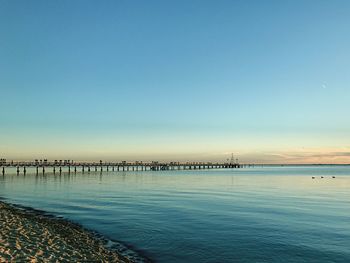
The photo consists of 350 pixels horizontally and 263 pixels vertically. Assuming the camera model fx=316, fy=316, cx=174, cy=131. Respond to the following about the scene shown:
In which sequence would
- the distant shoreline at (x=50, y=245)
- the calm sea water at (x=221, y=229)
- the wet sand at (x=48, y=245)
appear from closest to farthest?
1. the wet sand at (x=48, y=245)
2. the distant shoreline at (x=50, y=245)
3. the calm sea water at (x=221, y=229)

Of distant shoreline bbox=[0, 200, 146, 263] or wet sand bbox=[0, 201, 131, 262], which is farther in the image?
distant shoreline bbox=[0, 200, 146, 263]

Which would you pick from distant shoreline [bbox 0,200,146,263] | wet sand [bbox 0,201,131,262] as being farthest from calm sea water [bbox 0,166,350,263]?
wet sand [bbox 0,201,131,262]

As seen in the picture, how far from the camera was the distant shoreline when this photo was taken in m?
11.4

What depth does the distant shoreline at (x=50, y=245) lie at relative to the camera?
11.4 metres

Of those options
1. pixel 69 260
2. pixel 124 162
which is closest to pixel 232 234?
pixel 69 260

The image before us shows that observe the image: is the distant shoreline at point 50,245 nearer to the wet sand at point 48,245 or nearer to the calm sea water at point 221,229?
the wet sand at point 48,245

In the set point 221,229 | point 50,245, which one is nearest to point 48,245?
point 50,245

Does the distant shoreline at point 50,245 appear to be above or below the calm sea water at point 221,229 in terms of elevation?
above

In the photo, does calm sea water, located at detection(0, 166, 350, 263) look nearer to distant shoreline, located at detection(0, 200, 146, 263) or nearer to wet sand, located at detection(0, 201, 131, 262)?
distant shoreline, located at detection(0, 200, 146, 263)

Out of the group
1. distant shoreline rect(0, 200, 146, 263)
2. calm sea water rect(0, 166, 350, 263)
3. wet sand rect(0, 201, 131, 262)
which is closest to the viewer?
wet sand rect(0, 201, 131, 262)

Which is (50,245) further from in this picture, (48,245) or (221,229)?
(221,229)

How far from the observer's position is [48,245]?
1313 centimetres

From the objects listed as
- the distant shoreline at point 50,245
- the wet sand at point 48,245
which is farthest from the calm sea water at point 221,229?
the wet sand at point 48,245

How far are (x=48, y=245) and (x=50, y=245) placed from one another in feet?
0.28
